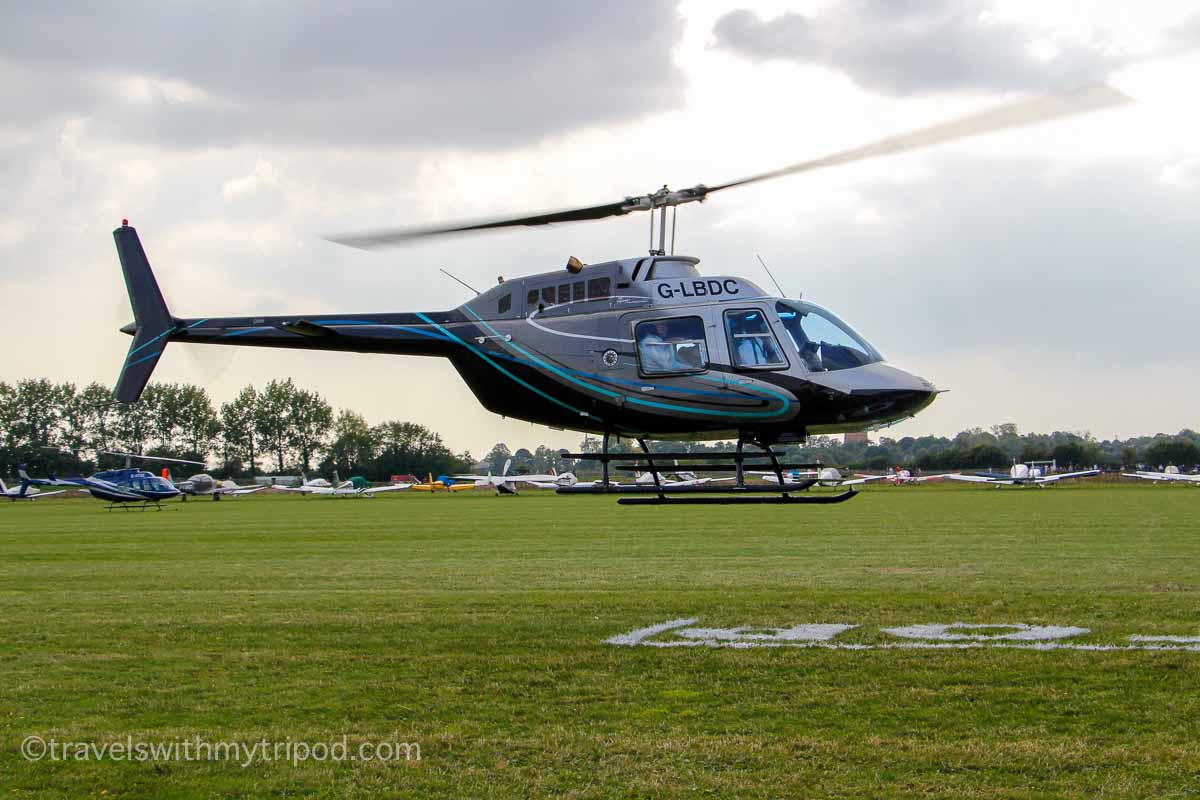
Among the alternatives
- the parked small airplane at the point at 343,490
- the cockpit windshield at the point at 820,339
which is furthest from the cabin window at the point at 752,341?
the parked small airplane at the point at 343,490

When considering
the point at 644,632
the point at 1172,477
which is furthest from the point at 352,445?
the point at 644,632

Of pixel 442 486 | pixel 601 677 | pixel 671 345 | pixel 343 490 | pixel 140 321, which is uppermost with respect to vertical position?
pixel 140 321

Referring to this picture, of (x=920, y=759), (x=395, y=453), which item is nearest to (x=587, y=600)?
(x=920, y=759)

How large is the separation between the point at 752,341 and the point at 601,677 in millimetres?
5532

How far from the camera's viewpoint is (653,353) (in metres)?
16.2

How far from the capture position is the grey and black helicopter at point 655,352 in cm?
1577

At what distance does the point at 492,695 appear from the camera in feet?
53.8

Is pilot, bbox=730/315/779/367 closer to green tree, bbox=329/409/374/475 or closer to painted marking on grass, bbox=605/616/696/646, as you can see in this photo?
painted marking on grass, bbox=605/616/696/646

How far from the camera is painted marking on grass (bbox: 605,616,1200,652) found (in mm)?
19078

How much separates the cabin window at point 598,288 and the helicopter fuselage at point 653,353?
0.07 ft

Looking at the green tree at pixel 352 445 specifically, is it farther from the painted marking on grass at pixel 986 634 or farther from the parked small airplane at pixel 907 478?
the painted marking on grass at pixel 986 634

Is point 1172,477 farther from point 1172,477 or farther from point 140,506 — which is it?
point 140,506

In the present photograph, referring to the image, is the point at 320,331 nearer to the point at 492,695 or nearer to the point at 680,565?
the point at 492,695

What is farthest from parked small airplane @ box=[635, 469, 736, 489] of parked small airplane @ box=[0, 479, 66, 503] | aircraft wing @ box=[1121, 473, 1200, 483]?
parked small airplane @ box=[0, 479, 66, 503]
